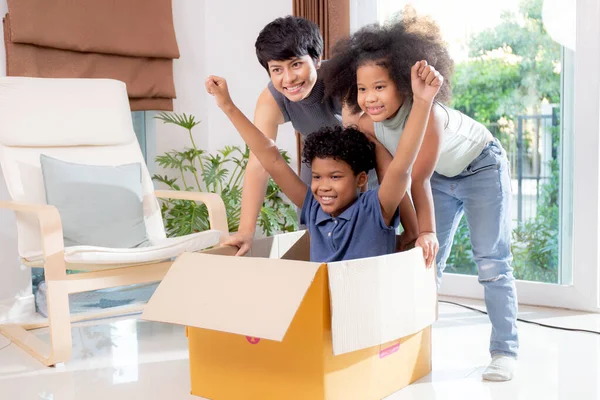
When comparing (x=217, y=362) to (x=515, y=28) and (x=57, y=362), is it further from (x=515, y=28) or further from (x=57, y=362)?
(x=515, y=28)

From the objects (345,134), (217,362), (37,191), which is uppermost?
(345,134)

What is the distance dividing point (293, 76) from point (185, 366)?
0.98m

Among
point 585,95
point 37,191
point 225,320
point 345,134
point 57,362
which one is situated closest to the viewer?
point 225,320

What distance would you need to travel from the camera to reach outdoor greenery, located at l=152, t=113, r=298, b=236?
3.37 meters

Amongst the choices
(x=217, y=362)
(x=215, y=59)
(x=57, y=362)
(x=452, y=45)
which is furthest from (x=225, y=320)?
(x=215, y=59)

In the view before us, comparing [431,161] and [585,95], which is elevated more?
[585,95]

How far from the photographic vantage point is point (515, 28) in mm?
3057

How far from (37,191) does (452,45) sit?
195 cm

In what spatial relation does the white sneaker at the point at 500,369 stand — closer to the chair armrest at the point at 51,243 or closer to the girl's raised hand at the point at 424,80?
the girl's raised hand at the point at 424,80

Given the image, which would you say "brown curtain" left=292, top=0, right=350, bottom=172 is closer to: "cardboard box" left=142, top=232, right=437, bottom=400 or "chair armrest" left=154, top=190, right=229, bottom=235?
"chair armrest" left=154, top=190, right=229, bottom=235

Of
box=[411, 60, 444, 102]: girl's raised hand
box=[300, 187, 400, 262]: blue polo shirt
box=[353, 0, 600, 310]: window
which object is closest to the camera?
box=[411, 60, 444, 102]: girl's raised hand

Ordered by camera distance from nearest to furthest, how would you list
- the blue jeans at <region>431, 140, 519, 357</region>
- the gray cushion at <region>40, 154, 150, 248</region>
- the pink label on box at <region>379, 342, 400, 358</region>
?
the pink label on box at <region>379, 342, 400, 358</region>, the blue jeans at <region>431, 140, 519, 357</region>, the gray cushion at <region>40, 154, 150, 248</region>

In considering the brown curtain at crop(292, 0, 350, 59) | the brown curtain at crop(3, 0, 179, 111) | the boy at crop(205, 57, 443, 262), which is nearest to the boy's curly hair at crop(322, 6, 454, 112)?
the boy at crop(205, 57, 443, 262)

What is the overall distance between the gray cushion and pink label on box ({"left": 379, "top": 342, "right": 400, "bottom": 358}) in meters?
1.28
